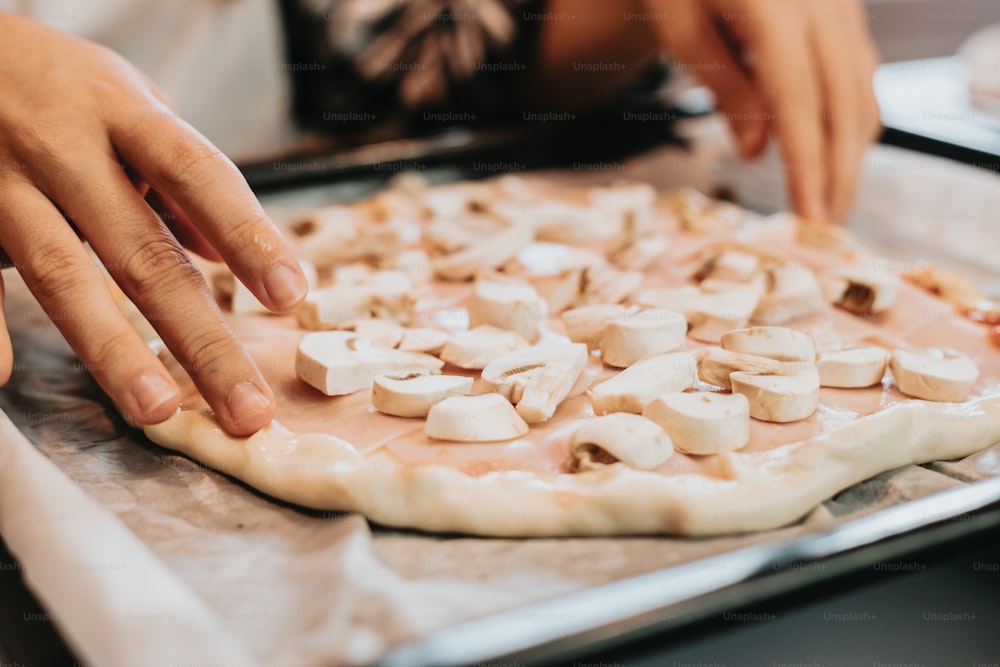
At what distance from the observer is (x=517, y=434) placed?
A: 3.46 feet

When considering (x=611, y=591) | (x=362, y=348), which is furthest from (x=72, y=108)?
(x=611, y=591)

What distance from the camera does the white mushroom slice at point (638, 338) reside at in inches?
47.1

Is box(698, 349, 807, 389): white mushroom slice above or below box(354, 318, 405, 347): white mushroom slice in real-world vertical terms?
above

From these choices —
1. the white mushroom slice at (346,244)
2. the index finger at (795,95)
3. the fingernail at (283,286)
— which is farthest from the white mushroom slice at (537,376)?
the index finger at (795,95)

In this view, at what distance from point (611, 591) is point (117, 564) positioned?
0.41m

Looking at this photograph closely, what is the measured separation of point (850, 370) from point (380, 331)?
2.13 ft

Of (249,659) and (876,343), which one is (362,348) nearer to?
(249,659)

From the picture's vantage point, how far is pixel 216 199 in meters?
0.99

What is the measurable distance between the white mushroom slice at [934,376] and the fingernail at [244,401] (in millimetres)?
817

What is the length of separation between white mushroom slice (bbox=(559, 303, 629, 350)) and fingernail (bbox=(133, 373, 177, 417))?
1.89 feet

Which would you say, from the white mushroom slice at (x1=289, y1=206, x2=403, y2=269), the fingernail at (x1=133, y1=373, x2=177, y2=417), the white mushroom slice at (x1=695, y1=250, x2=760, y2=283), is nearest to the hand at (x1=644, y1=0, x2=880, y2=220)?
the white mushroom slice at (x1=695, y1=250, x2=760, y2=283)

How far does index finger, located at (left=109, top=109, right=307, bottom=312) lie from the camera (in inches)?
38.4

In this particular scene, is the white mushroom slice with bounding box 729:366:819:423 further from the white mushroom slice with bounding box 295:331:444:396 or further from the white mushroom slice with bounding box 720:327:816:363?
the white mushroom slice with bounding box 295:331:444:396

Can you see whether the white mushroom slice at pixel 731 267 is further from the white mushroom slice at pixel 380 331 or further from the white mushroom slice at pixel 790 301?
the white mushroom slice at pixel 380 331
